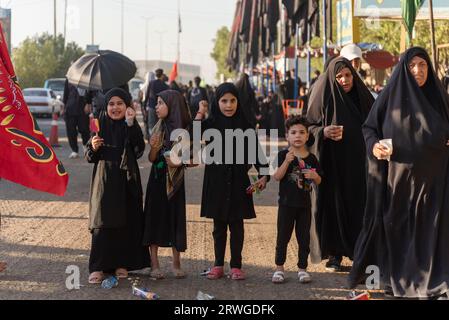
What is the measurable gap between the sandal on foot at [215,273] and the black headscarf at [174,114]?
1.07 m

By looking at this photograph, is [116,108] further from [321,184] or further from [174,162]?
[321,184]

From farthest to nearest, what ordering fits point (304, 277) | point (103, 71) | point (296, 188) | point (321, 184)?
point (103, 71) < point (321, 184) < point (296, 188) < point (304, 277)

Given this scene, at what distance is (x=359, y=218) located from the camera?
7695 millimetres

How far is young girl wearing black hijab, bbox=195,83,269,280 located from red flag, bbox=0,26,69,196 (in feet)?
3.95

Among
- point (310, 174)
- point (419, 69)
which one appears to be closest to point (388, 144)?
point (419, 69)

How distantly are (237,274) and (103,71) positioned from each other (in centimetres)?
245

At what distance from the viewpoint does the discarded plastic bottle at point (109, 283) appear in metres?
6.77

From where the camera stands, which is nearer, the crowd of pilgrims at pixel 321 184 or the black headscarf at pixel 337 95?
the crowd of pilgrims at pixel 321 184

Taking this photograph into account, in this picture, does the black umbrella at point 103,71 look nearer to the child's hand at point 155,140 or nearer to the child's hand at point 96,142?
the child's hand at point 155,140

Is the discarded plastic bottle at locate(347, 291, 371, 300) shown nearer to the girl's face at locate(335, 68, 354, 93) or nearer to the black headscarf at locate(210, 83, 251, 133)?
the black headscarf at locate(210, 83, 251, 133)

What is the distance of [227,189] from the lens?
7.22 m

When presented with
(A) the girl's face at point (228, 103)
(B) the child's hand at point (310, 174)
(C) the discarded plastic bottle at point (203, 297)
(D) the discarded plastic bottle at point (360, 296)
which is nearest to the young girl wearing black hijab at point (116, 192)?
(A) the girl's face at point (228, 103)
